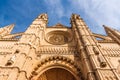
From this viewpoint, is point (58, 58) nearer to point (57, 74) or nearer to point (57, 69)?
point (57, 69)

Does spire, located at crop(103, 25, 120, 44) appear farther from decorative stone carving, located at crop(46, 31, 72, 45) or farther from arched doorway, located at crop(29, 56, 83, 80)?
arched doorway, located at crop(29, 56, 83, 80)

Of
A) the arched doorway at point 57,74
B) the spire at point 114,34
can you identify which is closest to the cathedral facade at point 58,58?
the arched doorway at point 57,74

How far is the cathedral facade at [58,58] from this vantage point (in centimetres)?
795

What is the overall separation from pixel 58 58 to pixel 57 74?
1085 millimetres

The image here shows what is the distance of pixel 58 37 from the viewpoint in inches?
535

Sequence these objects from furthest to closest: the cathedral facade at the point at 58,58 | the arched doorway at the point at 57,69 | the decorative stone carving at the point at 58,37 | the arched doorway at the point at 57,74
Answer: the decorative stone carving at the point at 58,37, the arched doorway at the point at 57,74, the arched doorway at the point at 57,69, the cathedral facade at the point at 58,58

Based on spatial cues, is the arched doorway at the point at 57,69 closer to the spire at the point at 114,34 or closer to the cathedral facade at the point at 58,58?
the cathedral facade at the point at 58,58

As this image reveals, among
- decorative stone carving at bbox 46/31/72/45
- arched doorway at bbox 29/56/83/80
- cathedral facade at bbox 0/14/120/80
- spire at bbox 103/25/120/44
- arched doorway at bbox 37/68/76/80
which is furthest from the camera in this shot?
spire at bbox 103/25/120/44

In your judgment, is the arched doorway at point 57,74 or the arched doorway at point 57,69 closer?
the arched doorway at point 57,69

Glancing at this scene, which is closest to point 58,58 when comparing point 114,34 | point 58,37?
point 58,37

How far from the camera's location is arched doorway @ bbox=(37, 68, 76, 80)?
9719 mm

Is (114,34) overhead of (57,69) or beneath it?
overhead

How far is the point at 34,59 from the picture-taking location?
10.0 meters

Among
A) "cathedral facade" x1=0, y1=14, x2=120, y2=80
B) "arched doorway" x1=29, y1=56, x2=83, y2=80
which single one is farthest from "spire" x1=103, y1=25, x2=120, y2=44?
"arched doorway" x1=29, y1=56, x2=83, y2=80
